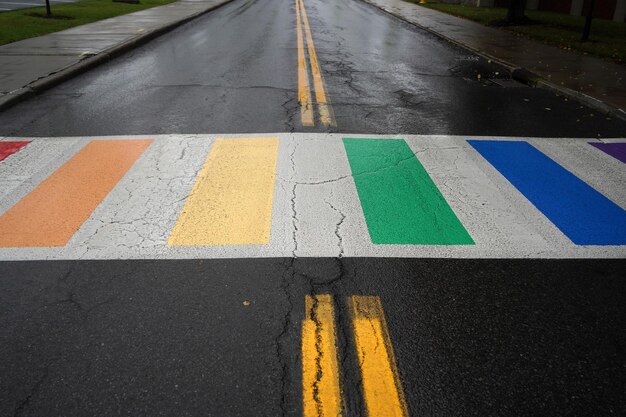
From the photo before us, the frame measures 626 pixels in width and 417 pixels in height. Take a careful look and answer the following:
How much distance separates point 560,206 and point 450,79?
617 centimetres

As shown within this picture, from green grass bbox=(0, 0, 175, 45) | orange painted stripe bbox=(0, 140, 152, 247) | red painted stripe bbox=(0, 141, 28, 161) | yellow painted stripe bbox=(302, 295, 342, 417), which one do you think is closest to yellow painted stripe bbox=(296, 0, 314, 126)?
orange painted stripe bbox=(0, 140, 152, 247)

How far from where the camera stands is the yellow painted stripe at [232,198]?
4.10 meters

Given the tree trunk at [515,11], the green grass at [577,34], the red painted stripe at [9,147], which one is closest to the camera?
the red painted stripe at [9,147]

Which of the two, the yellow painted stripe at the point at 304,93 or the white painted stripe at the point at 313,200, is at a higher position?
the yellow painted stripe at the point at 304,93

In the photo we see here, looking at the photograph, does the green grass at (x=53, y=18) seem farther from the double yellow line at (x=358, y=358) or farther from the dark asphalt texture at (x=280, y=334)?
the double yellow line at (x=358, y=358)

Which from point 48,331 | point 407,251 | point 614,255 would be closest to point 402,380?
point 407,251

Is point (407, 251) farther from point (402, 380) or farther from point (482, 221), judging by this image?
point (402, 380)

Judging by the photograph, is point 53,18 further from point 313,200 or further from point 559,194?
point 559,194

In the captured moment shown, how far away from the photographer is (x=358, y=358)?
9.08 feet

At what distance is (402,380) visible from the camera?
263 centimetres

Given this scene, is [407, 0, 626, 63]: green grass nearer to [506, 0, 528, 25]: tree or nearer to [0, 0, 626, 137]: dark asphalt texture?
[506, 0, 528, 25]: tree

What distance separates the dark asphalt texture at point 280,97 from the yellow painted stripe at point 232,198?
94cm

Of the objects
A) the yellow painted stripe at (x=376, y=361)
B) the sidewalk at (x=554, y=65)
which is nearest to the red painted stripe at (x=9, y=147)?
the yellow painted stripe at (x=376, y=361)

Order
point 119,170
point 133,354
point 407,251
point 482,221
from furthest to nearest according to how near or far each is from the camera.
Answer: point 119,170, point 482,221, point 407,251, point 133,354
